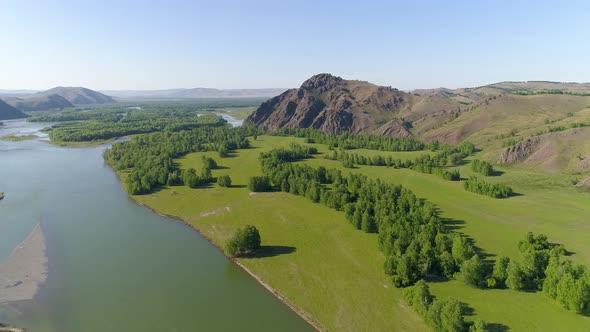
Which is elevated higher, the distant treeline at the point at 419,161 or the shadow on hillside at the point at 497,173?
the distant treeline at the point at 419,161

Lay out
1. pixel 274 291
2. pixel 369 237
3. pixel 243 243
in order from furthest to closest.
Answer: pixel 369 237, pixel 243 243, pixel 274 291

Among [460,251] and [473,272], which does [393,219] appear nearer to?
[460,251]

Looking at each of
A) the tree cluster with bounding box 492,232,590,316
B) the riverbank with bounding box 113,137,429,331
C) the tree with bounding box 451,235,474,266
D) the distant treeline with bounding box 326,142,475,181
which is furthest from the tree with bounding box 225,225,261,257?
the distant treeline with bounding box 326,142,475,181

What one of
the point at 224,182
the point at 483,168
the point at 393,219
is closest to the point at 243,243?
the point at 393,219

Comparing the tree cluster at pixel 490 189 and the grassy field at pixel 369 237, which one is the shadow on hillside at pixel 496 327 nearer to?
the grassy field at pixel 369 237

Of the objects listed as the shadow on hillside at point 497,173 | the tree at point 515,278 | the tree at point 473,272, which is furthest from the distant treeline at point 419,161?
the tree at point 473,272
